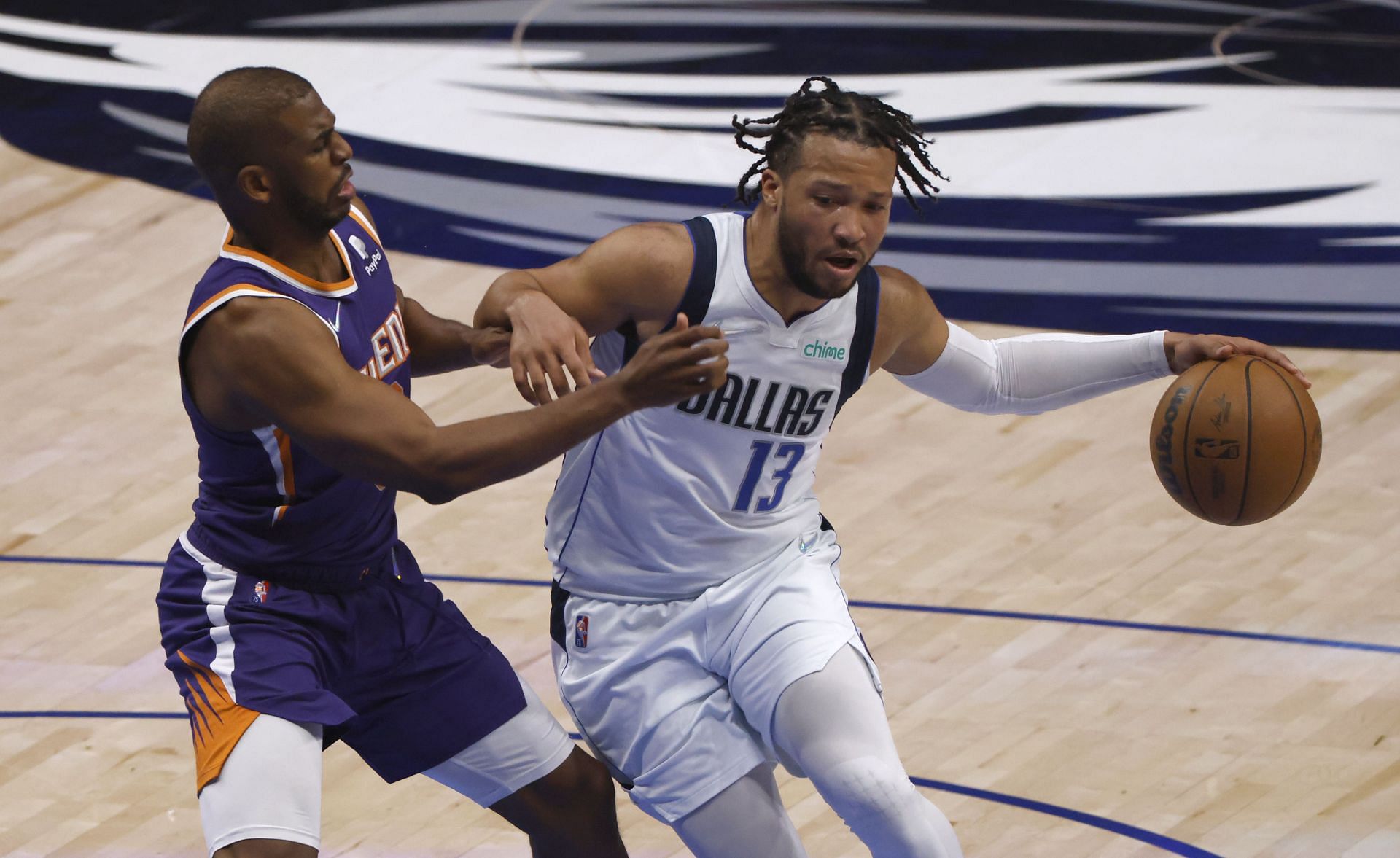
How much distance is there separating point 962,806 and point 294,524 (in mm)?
2229

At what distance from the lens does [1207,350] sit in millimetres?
4492

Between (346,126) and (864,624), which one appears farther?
(346,126)

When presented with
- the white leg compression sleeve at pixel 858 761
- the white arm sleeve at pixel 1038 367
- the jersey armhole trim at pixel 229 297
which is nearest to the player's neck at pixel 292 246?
the jersey armhole trim at pixel 229 297

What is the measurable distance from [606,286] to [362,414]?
719 millimetres

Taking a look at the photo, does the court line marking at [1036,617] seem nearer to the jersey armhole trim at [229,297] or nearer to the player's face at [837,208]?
the player's face at [837,208]

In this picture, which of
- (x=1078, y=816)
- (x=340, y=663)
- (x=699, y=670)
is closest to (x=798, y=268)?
(x=699, y=670)

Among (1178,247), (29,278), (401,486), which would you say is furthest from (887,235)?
(401,486)

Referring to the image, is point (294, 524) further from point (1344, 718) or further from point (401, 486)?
point (1344, 718)

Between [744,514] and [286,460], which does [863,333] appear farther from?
[286,460]

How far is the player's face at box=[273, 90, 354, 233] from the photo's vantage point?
12.0ft

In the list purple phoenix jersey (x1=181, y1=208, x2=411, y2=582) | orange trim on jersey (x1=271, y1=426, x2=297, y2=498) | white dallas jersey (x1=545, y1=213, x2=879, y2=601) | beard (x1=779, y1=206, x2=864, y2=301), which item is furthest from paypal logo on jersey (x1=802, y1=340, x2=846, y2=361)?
orange trim on jersey (x1=271, y1=426, x2=297, y2=498)

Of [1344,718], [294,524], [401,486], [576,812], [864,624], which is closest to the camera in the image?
[401,486]

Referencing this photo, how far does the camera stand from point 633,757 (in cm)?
421
